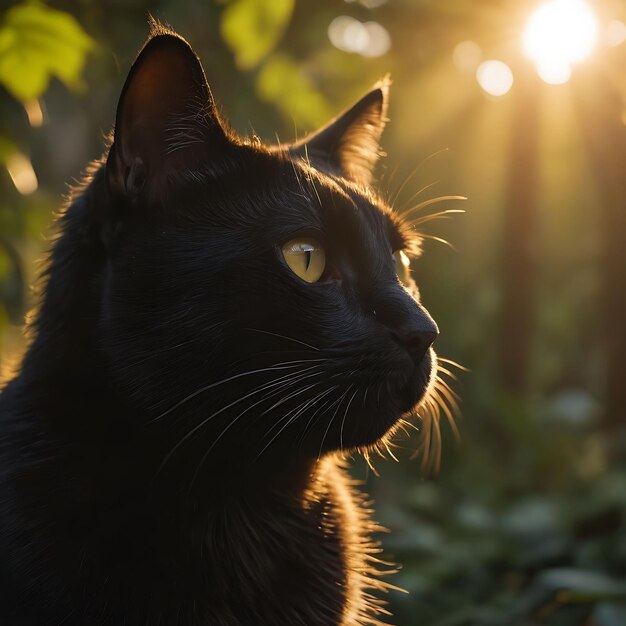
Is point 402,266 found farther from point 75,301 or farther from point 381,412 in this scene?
point 75,301

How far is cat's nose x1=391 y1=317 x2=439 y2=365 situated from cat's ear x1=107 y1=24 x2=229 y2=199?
1.98ft

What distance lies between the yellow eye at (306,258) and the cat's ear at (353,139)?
18.9 inches

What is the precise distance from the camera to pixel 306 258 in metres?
1.83

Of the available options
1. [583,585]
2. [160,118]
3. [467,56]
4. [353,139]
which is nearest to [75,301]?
[160,118]

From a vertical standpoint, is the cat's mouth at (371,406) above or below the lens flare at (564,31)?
below

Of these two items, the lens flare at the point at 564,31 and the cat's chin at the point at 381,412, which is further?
the lens flare at the point at 564,31

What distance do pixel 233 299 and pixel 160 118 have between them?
1.36ft

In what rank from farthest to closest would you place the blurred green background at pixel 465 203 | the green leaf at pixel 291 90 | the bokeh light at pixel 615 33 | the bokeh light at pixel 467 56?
1. the bokeh light at pixel 467 56
2. the bokeh light at pixel 615 33
3. the green leaf at pixel 291 90
4. the blurred green background at pixel 465 203

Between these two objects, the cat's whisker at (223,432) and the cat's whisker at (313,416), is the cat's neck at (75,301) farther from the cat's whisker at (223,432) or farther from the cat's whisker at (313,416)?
the cat's whisker at (313,416)

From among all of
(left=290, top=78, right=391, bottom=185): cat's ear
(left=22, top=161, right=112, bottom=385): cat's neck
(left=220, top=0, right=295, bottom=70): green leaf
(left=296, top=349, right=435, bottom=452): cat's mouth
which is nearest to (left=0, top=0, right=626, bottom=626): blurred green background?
(left=220, top=0, right=295, bottom=70): green leaf

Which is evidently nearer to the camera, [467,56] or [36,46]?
[36,46]

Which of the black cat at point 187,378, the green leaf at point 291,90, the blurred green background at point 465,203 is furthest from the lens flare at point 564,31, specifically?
the black cat at point 187,378

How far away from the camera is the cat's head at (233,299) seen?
1.74 m

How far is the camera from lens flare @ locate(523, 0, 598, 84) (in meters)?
3.35
